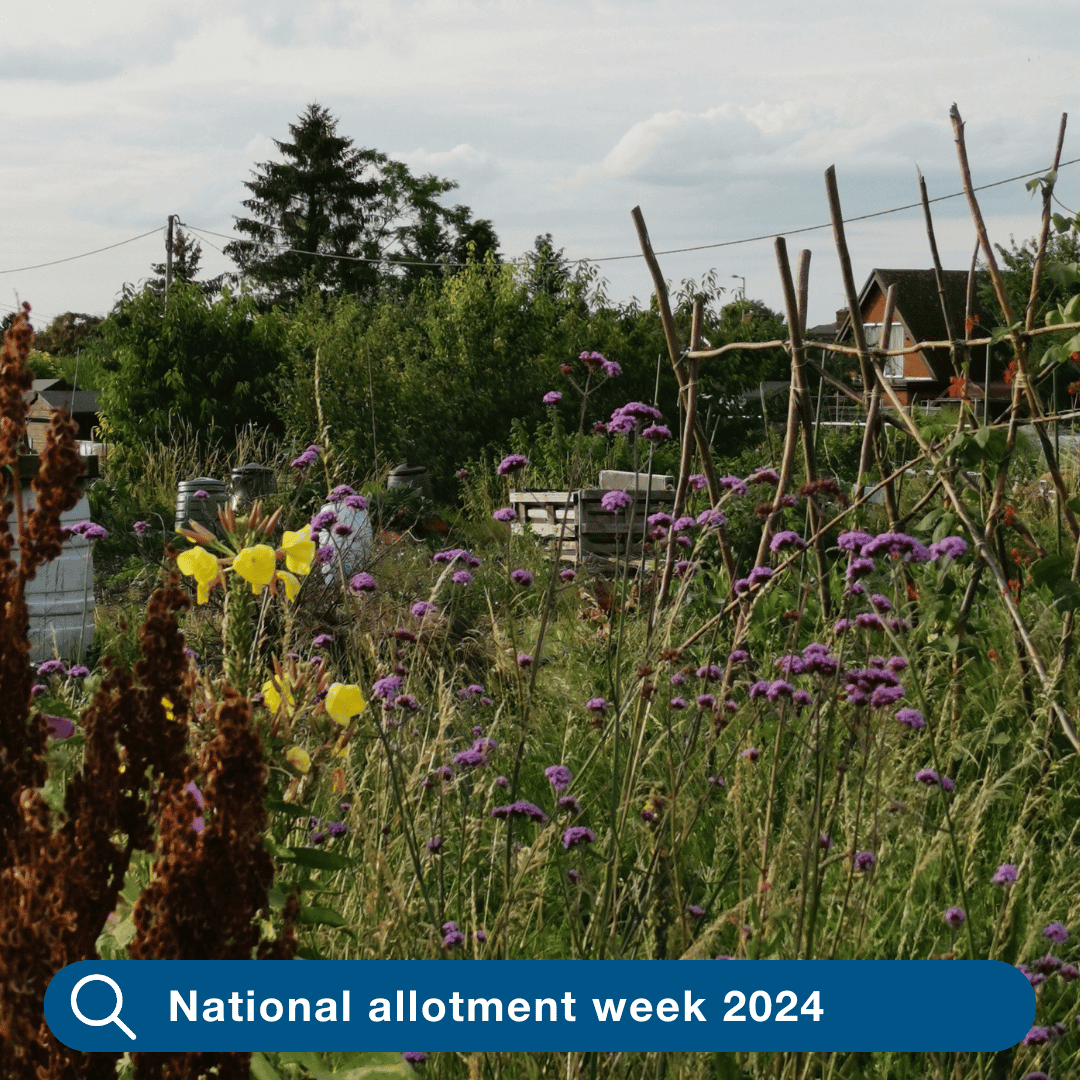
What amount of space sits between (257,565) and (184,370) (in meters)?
15.6

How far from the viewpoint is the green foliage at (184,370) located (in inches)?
658

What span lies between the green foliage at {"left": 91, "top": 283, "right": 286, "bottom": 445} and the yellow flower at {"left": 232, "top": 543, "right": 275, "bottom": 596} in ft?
48.2

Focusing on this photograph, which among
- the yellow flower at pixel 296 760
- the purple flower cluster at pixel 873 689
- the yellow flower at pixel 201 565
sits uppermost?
the yellow flower at pixel 201 565

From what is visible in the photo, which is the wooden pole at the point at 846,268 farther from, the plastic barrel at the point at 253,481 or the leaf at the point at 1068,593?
the plastic barrel at the point at 253,481

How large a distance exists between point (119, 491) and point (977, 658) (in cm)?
1050

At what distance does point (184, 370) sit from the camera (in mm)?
16828

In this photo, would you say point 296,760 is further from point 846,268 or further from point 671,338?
point 846,268

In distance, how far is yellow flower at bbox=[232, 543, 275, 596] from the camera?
2105 mm

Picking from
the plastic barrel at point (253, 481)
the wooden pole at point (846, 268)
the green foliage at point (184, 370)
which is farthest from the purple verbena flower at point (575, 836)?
the green foliage at point (184, 370)

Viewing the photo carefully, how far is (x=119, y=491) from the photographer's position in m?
12.8

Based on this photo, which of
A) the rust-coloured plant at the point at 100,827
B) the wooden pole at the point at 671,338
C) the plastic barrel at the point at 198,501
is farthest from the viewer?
the plastic barrel at the point at 198,501

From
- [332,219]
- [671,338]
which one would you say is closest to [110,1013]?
[671,338]

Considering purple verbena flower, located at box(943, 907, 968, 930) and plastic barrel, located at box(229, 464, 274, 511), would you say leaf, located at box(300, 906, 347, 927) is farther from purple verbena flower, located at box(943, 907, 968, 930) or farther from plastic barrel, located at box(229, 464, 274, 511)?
plastic barrel, located at box(229, 464, 274, 511)

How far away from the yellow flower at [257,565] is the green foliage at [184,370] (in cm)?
1470
